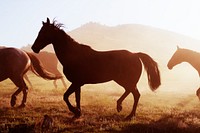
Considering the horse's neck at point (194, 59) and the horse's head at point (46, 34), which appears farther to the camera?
the horse's neck at point (194, 59)

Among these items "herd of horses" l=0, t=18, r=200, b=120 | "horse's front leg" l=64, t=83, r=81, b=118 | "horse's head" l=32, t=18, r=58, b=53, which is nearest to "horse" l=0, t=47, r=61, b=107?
"herd of horses" l=0, t=18, r=200, b=120

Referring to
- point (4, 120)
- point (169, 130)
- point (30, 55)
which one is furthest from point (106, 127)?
point (30, 55)

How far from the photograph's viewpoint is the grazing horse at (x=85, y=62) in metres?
10.5

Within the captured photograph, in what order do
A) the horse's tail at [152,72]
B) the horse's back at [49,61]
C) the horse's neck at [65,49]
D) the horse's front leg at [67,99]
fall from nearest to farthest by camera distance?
the horse's front leg at [67,99]
the horse's neck at [65,49]
the horse's tail at [152,72]
the horse's back at [49,61]

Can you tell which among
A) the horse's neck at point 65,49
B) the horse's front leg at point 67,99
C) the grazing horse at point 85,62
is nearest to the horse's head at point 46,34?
the grazing horse at point 85,62

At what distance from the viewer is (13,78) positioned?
12.1 meters

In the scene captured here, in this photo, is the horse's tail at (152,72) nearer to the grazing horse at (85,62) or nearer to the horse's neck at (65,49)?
the grazing horse at (85,62)

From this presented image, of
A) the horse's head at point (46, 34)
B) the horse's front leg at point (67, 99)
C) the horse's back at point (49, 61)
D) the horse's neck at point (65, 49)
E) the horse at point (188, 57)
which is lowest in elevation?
the horse's back at point (49, 61)

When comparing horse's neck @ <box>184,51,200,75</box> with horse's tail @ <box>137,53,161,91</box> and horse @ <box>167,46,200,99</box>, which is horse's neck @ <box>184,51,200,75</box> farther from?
horse's tail @ <box>137,53,161,91</box>

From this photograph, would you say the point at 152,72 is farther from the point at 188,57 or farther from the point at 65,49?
the point at 188,57

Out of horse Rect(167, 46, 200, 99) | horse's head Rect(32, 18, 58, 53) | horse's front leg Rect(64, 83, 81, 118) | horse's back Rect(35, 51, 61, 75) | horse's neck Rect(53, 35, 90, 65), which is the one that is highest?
horse's head Rect(32, 18, 58, 53)

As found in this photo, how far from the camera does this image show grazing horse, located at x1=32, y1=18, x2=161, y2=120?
1049 cm

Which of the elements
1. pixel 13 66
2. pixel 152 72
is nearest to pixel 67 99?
pixel 13 66

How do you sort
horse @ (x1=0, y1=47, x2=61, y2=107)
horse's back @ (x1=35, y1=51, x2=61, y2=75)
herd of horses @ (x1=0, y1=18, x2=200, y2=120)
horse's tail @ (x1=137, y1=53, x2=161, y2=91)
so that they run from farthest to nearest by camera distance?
horse's back @ (x1=35, y1=51, x2=61, y2=75) → horse @ (x1=0, y1=47, x2=61, y2=107) → horse's tail @ (x1=137, y1=53, x2=161, y2=91) → herd of horses @ (x1=0, y1=18, x2=200, y2=120)
